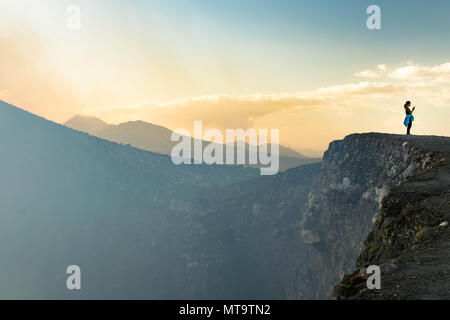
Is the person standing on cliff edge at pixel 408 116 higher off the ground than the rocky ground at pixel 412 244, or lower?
higher

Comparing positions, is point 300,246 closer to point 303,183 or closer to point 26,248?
point 303,183

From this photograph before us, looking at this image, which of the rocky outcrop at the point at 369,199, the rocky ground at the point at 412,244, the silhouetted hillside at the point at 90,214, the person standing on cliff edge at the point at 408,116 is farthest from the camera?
the silhouetted hillside at the point at 90,214

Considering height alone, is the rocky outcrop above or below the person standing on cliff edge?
below

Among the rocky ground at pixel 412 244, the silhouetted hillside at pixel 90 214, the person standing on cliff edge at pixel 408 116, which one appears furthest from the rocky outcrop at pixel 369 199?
the silhouetted hillside at pixel 90 214

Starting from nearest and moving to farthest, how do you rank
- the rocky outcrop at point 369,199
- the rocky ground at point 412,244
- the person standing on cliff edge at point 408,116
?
1. the rocky ground at point 412,244
2. the rocky outcrop at point 369,199
3. the person standing on cliff edge at point 408,116

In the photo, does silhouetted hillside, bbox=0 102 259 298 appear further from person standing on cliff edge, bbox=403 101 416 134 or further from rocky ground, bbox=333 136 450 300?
rocky ground, bbox=333 136 450 300

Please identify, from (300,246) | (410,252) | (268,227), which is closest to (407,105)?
(410,252)

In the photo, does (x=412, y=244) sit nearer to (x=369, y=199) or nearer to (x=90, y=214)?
(x=369, y=199)

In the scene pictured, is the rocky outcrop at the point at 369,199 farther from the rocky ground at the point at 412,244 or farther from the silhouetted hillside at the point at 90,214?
the silhouetted hillside at the point at 90,214

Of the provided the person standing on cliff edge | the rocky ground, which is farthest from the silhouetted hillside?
the rocky ground
